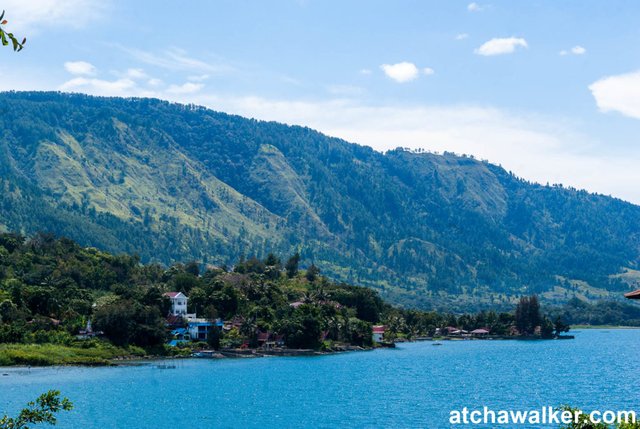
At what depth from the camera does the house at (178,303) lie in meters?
135

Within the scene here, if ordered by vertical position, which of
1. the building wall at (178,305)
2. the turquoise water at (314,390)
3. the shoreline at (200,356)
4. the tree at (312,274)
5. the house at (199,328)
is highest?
the tree at (312,274)

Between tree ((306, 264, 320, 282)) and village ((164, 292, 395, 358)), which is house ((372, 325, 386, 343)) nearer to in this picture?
village ((164, 292, 395, 358))

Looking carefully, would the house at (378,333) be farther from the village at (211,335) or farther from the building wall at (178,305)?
the building wall at (178,305)

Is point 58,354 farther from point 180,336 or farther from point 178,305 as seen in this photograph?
point 178,305

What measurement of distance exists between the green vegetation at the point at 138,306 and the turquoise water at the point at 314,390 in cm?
891

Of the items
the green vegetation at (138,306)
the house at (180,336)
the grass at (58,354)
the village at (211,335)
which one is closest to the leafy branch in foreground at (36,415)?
the grass at (58,354)

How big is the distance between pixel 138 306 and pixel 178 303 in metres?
22.7

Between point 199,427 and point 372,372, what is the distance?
139 feet

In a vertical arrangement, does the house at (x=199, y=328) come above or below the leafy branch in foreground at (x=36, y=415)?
below

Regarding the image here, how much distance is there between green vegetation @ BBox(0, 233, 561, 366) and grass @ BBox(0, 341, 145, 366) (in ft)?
0.44

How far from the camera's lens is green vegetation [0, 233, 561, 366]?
10706cm

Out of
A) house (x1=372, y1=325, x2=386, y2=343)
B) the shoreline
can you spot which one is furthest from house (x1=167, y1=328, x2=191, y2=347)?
house (x1=372, y1=325, x2=386, y2=343)

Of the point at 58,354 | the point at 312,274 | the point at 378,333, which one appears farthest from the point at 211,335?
the point at 312,274

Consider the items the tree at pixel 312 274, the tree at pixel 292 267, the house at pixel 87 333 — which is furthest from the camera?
the tree at pixel 292 267
